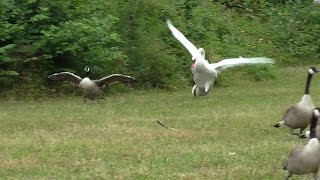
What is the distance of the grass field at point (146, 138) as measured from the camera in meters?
7.91

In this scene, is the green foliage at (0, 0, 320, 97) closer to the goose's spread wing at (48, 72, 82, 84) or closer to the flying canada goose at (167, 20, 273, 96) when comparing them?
the goose's spread wing at (48, 72, 82, 84)

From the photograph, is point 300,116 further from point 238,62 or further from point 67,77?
point 67,77

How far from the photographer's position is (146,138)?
1014cm

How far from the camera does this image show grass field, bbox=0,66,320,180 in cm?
791

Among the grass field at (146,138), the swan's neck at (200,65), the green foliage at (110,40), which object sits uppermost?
the grass field at (146,138)

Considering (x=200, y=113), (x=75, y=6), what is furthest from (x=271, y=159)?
(x=75, y=6)

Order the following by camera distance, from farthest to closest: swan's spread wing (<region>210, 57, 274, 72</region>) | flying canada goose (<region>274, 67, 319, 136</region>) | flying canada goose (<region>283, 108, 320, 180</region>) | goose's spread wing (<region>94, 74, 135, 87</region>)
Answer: swan's spread wing (<region>210, 57, 274, 72</region>)
goose's spread wing (<region>94, 74, 135, 87</region>)
flying canada goose (<region>274, 67, 319, 136</region>)
flying canada goose (<region>283, 108, 320, 180</region>)

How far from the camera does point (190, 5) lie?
23453 millimetres

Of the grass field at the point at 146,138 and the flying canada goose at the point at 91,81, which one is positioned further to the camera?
the flying canada goose at the point at 91,81

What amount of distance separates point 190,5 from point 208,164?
15630 mm

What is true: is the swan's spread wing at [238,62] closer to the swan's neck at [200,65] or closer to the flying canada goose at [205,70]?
the flying canada goose at [205,70]

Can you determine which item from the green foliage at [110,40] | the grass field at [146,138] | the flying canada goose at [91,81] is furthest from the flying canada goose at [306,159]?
the green foliage at [110,40]

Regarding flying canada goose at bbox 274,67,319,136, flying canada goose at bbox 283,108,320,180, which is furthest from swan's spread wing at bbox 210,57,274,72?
flying canada goose at bbox 283,108,320,180

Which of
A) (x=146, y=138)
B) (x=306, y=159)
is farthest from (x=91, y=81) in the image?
(x=306, y=159)
